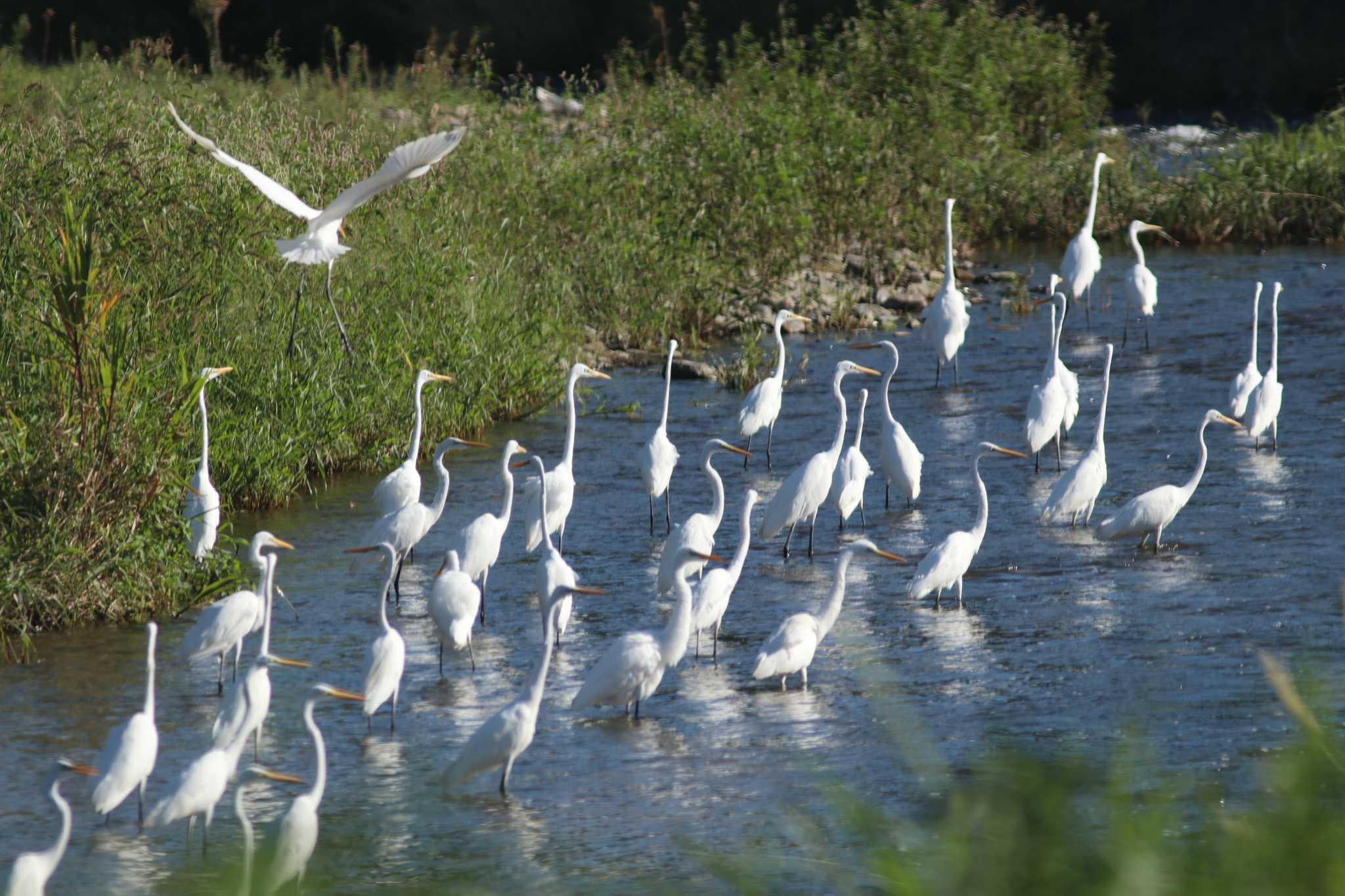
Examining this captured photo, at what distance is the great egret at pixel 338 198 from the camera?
27.2ft

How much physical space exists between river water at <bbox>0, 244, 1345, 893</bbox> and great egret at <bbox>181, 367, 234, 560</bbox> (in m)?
0.39

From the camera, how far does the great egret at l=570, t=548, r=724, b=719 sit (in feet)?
19.7

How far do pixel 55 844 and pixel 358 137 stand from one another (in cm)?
873

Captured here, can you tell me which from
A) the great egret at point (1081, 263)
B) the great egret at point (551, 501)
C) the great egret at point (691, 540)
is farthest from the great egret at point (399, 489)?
the great egret at point (1081, 263)

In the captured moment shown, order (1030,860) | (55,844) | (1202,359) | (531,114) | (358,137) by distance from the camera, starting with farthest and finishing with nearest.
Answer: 1. (531,114)
2. (1202,359)
3. (358,137)
4. (55,844)
5. (1030,860)

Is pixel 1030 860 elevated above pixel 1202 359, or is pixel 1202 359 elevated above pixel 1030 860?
pixel 1030 860

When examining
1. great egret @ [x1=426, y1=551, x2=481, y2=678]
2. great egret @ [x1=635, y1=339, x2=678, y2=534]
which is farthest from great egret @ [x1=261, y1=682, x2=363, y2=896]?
great egret @ [x1=635, y1=339, x2=678, y2=534]

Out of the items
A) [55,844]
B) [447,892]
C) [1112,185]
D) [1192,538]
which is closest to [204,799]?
[55,844]

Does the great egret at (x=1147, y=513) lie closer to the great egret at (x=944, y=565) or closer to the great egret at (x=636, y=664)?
the great egret at (x=944, y=565)

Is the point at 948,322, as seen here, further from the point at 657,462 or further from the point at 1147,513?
the point at 1147,513

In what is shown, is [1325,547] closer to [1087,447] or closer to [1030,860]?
[1087,447]

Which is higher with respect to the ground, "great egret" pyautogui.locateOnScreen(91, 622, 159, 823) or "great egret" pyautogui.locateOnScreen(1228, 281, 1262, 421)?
"great egret" pyautogui.locateOnScreen(91, 622, 159, 823)

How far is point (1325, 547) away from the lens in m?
8.18

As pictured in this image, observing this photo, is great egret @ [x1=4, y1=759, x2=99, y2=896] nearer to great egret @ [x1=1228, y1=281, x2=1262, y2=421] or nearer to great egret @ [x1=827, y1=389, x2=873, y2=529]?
great egret @ [x1=827, y1=389, x2=873, y2=529]
